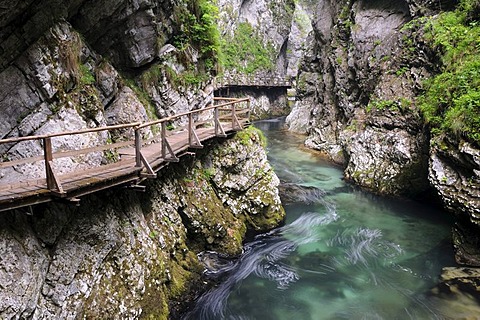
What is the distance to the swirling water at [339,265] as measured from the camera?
364 inches

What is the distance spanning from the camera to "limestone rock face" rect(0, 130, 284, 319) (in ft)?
18.8

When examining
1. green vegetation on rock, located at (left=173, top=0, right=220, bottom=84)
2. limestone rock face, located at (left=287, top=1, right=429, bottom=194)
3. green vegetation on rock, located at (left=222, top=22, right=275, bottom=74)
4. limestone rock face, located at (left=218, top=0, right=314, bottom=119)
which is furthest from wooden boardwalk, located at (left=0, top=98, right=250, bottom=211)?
green vegetation on rock, located at (left=222, top=22, right=275, bottom=74)

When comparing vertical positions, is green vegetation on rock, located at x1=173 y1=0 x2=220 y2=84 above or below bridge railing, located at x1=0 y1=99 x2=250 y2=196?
above

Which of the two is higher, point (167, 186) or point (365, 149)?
point (167, 186)

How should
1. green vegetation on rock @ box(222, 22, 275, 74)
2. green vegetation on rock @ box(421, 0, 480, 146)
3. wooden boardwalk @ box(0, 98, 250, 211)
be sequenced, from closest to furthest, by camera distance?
wooden boardwalk @ box(0, 98, 250, 211)
green vegetation on rock @ box(421, 0, 480, 146)
green vegetation on rock @ box(222, 22, 275, 74)

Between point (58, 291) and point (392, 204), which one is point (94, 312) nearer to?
point (58, 291)

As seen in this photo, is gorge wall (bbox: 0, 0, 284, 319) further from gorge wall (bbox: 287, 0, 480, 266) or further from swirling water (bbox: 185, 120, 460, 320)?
gorge wall (bbox: 287, 0, 480, 266)

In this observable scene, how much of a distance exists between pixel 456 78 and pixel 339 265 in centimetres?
806

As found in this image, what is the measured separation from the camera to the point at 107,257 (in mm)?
7215

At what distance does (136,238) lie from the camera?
26.7ft

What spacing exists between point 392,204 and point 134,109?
1230 cm

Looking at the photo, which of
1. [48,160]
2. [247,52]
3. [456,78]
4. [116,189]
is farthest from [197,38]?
[247,52]

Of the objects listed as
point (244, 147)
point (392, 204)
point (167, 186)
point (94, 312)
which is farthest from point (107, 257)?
point (392, 204)

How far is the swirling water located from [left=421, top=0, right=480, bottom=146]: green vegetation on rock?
13.5 feet
